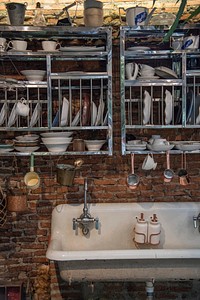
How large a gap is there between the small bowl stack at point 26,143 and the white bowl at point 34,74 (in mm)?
369

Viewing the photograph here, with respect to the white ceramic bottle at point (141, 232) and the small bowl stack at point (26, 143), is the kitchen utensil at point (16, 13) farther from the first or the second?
the white ceramic bottle at point (141, 232)

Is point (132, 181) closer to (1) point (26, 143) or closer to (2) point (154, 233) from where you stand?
(2) point (154, 233)

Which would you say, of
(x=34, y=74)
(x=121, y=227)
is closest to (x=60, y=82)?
(x=34, y=74)

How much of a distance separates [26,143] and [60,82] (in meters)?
0.51

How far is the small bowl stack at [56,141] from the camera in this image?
221 cm

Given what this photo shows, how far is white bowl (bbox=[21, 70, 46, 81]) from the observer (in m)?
2.22

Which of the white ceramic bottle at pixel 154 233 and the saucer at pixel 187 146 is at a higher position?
the saucer at pixel 187 146

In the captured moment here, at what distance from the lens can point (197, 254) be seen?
6.16 feet

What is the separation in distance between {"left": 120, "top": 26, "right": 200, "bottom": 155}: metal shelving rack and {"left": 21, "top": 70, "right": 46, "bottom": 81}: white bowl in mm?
512

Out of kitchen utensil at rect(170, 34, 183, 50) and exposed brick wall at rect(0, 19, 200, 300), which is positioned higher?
kitchen utensil at rect(170, 34, 183, 50)

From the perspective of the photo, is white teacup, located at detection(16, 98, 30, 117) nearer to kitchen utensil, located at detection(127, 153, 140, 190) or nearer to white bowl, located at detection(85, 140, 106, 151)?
white bowl, located at detection(85, 140, 106, 151)

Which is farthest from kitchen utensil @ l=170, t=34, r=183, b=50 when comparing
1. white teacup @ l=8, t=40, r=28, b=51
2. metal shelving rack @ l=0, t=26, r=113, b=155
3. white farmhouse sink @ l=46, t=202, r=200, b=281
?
white farmhouse sink @ l=46, t=202, r=200, b=281

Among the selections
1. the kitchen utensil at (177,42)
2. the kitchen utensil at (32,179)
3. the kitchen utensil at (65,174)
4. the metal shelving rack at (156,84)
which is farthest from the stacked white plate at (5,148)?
the kitchen utensil at (177,42)

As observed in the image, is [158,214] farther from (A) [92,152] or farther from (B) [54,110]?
(B) [54,110]
